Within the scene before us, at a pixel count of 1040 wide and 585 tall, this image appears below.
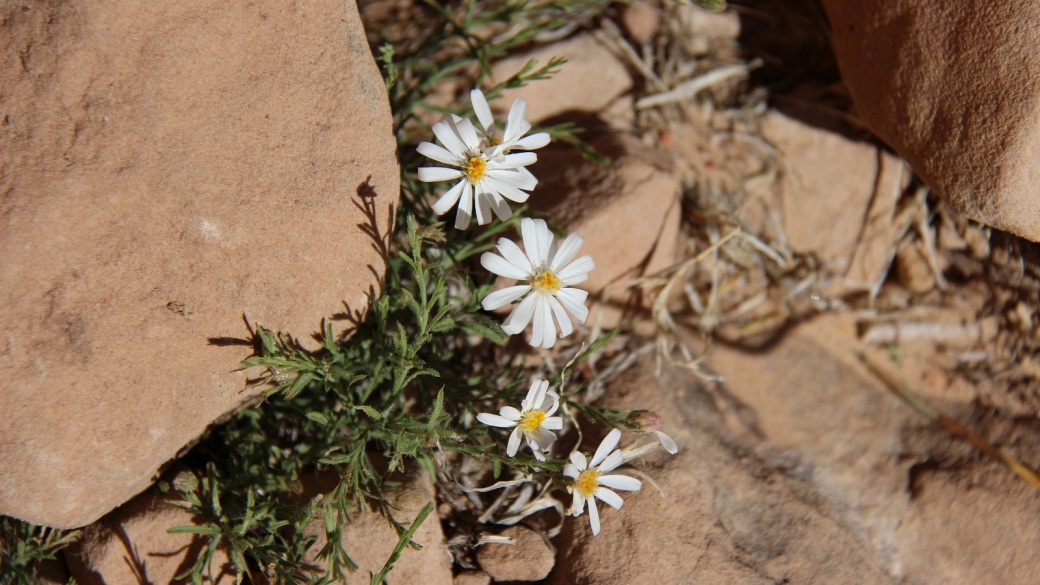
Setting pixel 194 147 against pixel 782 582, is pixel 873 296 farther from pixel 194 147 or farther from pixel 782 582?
pixel 194 147

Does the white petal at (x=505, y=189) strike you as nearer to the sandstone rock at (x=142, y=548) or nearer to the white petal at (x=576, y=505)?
the white petal at (x=576, y=505)

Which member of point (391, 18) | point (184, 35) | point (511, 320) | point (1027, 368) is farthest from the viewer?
point (391, 18)

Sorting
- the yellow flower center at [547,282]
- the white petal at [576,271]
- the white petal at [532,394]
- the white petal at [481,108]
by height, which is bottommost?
the white petal at [532,394]

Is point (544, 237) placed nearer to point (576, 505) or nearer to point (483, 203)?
point (483, 203)

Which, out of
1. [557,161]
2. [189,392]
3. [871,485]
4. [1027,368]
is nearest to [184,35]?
[189,392]

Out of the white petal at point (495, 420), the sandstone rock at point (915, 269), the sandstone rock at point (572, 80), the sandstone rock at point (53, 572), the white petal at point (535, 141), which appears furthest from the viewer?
the sandstone rock at point (915, 269)

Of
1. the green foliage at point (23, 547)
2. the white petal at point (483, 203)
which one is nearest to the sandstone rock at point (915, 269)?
the white petal at point (483, 203)
